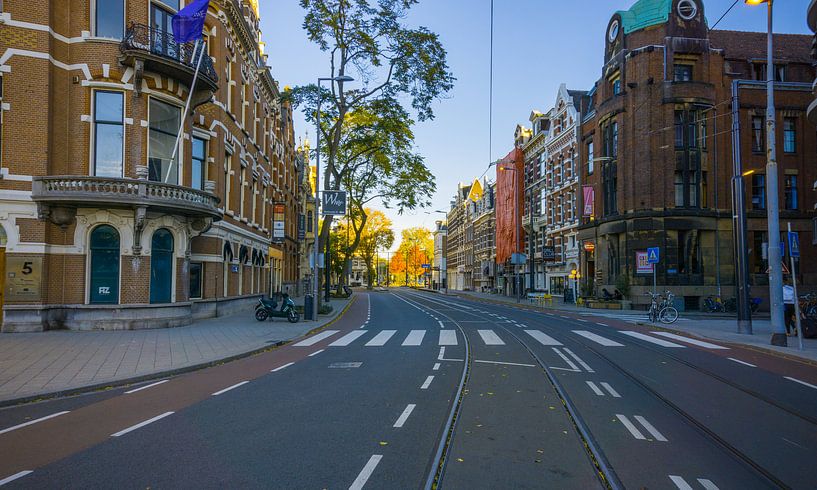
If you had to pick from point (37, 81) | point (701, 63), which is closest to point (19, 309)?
point (37, 81)

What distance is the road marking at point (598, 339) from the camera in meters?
14.8

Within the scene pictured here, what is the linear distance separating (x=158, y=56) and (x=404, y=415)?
16.0 meters

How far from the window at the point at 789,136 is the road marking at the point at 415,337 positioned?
3089 cm

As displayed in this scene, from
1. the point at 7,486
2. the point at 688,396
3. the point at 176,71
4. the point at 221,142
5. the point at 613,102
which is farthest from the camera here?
the point at 613,102

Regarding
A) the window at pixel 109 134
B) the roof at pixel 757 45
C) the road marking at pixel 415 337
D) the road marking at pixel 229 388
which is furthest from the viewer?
the roof at pixel 757 45

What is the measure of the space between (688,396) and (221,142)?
69.3 ft

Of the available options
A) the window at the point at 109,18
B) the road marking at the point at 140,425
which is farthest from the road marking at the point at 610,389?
the window at the point at 109,18

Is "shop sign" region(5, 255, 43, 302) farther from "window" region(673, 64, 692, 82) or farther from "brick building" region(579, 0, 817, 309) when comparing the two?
"window" region(673, 64, 692, 82)

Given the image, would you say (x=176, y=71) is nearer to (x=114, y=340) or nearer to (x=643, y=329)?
(x=114, y=340)

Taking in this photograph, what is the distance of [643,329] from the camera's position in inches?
787

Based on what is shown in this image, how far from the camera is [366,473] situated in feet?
15.9

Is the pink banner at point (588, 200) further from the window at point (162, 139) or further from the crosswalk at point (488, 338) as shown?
the window at point (162, 139)

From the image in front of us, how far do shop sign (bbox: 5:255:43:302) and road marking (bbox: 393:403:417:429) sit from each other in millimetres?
14863

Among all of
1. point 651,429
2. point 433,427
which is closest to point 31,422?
point 433,427
